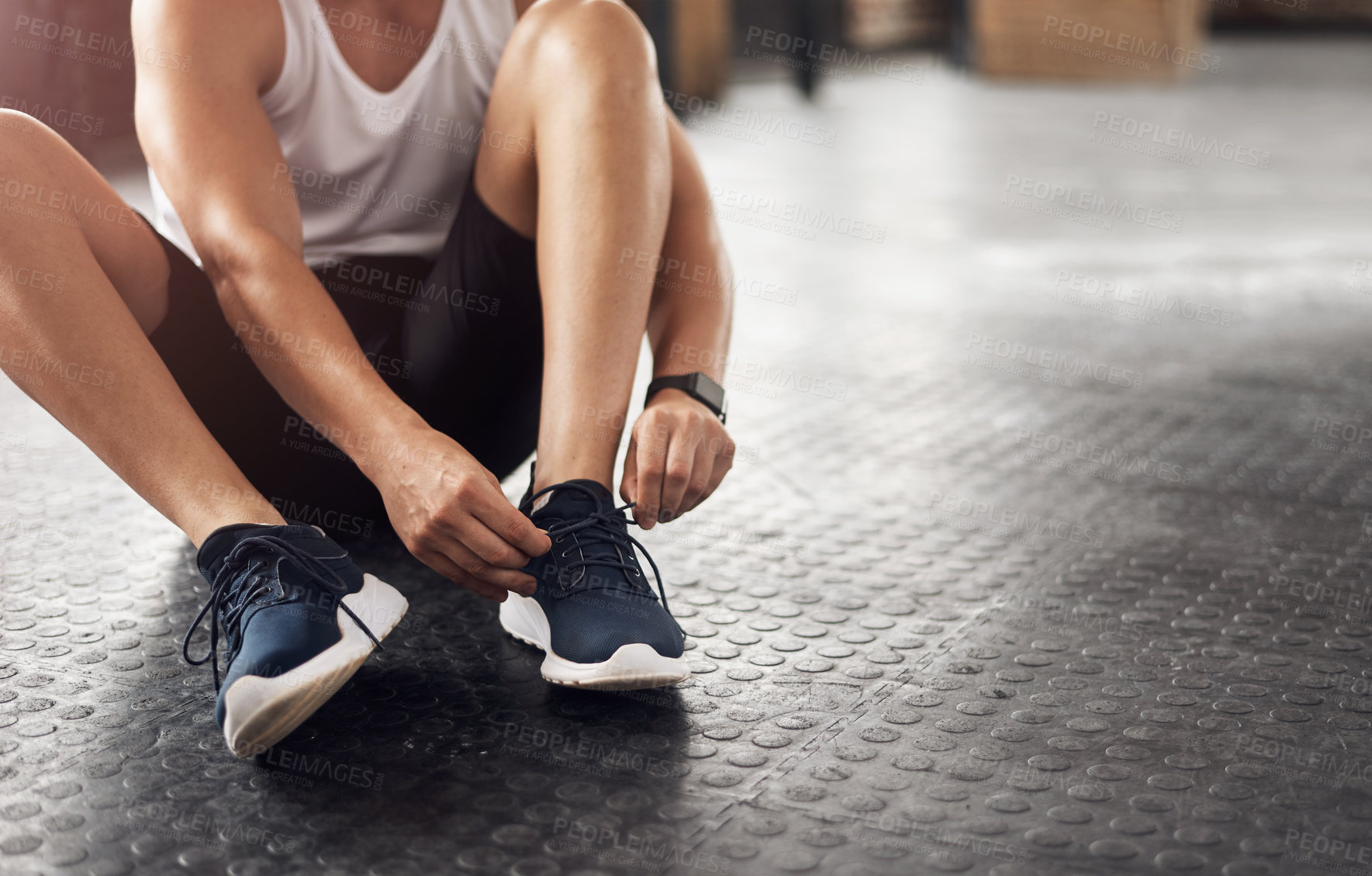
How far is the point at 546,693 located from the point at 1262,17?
44.6 feet

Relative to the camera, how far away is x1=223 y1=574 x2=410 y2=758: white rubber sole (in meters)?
0.82

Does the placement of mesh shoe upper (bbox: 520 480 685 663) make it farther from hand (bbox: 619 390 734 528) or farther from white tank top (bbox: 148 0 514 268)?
white tank top (bbox: 148 0 514 268)

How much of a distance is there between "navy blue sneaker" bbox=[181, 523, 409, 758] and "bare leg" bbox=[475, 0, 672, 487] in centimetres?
18

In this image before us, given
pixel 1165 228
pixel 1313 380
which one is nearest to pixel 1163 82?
pixel 1165 228

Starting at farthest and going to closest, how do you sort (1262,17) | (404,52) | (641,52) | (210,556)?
(1262,17), (404,52), (641,52), (210,556)

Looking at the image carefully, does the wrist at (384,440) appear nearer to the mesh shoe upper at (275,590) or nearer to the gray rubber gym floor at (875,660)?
the mesh shoe upper at (275,590)

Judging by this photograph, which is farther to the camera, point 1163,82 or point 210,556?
point 1163,82

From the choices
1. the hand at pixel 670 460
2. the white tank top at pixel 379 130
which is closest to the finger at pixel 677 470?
the hand at pixel 670 460

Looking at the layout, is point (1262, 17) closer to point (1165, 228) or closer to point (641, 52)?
point (1165, 228)

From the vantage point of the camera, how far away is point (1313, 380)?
1.98 meters

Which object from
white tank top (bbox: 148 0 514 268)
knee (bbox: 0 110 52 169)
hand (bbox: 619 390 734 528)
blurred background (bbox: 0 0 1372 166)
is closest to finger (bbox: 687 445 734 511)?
hand (bbox: 619 390 734 528)

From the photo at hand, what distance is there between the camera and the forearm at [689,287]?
1116mm

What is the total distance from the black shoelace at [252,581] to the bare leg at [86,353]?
39 millimetres

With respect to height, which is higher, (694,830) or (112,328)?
(112,328)
